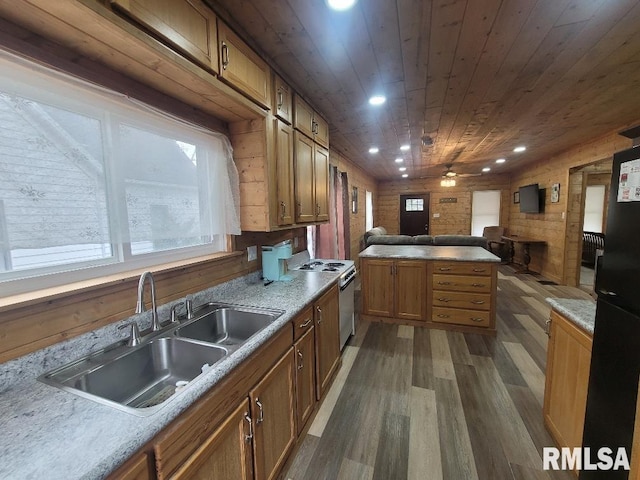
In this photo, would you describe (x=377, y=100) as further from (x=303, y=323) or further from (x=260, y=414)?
(x=260, y=414)

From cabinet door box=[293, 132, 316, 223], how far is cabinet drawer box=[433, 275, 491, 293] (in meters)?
1.77

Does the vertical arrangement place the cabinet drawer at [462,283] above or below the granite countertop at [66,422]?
below

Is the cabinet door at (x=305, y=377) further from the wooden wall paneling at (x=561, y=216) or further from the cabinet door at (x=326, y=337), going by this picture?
the wooden wall paneling at (x=561, y=216)

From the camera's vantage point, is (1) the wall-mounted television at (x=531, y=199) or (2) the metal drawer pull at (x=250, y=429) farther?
(1) the wall-mounted television at (x=531, y=199)

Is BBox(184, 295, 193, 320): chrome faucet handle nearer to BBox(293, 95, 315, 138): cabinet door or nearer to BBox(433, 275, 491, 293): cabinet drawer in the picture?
BBox(293, 95, 315, 138): cabinet door

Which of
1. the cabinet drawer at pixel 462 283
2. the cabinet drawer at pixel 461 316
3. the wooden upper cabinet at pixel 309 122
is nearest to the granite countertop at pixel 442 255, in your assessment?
the cabinet drawer at pixel 462 283

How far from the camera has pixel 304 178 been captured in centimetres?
240

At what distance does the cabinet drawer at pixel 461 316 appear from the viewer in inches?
122

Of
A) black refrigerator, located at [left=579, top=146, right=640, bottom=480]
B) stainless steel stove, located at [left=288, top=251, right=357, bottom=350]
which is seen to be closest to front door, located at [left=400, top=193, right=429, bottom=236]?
stainless steel stove, located at [left=288, top=251, right=357, bottom=350]

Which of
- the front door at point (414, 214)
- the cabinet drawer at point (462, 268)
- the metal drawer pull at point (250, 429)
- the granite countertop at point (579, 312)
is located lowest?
the metal drawer pull at point (250, 429)

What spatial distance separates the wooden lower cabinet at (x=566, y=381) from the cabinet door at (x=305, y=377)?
1452 millimetres

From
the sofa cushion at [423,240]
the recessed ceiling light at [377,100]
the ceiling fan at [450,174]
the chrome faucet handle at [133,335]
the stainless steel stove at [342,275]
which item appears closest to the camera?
the chrome faucet handle at [133,335]

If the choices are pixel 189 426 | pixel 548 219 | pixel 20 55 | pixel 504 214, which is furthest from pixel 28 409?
pixel 504 214

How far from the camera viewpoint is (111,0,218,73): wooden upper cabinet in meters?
0.99
